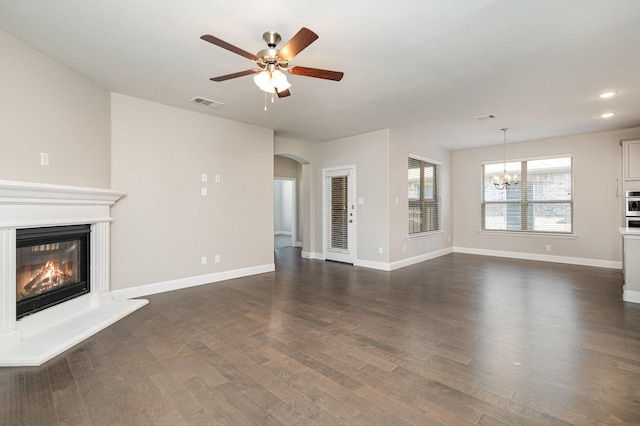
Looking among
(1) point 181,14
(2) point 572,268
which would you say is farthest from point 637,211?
(1) point 181,14

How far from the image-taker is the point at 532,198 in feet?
23.6

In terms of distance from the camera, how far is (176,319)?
3396 mm

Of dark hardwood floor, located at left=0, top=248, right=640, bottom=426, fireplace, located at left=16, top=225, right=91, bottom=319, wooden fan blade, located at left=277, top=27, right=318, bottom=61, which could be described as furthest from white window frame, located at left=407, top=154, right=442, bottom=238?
fireplace, located at left=16, top=225, right=91, bottom=319

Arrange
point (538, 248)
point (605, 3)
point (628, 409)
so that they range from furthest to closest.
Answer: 1. point (538, 248)
2. point (605, 3)
3. point (628, 409)

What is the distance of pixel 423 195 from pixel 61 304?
670 centimetres

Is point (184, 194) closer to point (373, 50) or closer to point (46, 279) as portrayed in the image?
point (46, 279)

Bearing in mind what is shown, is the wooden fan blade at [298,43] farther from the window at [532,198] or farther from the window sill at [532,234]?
the window sill at [532,234]

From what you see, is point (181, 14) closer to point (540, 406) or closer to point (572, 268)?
point (540, 406)

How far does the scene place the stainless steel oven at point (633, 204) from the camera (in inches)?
225

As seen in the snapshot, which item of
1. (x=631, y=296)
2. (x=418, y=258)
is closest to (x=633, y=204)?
(x=631, y=296)

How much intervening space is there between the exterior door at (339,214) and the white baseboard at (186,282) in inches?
67.0

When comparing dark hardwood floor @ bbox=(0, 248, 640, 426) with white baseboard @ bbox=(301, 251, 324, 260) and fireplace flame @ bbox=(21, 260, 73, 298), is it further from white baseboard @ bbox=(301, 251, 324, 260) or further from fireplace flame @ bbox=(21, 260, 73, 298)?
white baseboard @ bbox=(301, 251, 324, 260)

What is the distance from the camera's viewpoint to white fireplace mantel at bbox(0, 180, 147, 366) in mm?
2615

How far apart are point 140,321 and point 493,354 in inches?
138
